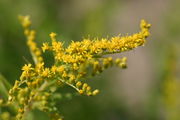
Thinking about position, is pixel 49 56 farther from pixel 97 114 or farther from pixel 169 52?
pixel 169 52

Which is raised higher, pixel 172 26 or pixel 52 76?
pixel 172 26

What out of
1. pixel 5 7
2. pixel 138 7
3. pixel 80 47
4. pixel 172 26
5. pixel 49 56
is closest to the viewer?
pixel 80 47

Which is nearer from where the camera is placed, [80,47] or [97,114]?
[80,47]

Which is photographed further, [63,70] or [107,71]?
[107,71]

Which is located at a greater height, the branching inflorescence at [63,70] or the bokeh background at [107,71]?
the bokeh background at [107,71]

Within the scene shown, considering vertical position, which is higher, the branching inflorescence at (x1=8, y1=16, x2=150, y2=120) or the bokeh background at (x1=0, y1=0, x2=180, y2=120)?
the bokeh background at (x1=0, y1=0, x2=180, y2=120)

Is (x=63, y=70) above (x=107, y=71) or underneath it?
underneath

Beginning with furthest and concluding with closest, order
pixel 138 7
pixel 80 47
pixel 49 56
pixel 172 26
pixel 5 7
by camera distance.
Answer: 1. pixel 138 7
2. pixel 172 26
3. pixel 5 7
4. pixel 49 56
5. pixel 80 47

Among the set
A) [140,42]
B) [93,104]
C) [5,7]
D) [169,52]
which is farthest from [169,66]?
[140,42]

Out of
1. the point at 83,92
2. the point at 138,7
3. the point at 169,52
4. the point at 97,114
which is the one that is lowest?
the point at 83,92

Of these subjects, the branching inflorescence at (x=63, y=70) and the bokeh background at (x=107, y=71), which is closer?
the branching inflorescence at (x=63, y=70)

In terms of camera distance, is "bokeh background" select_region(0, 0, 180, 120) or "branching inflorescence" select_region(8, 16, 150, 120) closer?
"branching inflorescence" select_region(8, 16, 150, 120)
